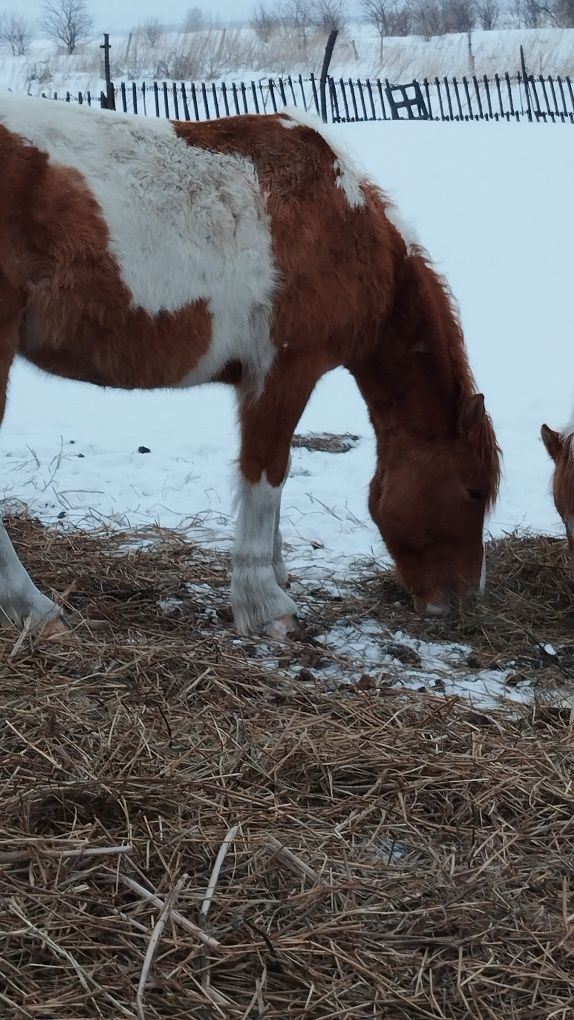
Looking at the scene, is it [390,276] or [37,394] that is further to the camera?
[37,394]

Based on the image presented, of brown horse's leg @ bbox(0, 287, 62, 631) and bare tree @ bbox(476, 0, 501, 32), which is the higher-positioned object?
bare tree @ bbox(476, 0, 501, 32)

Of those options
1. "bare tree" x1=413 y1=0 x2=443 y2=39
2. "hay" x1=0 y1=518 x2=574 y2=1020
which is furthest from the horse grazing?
"bare tree" x1=413 y1=0 x2=443 y2=39

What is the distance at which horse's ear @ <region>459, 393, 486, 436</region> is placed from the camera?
4335mm

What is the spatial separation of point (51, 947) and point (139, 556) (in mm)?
3009

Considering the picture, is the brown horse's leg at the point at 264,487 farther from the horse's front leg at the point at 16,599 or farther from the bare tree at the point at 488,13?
the bare tree at the point at 488,13

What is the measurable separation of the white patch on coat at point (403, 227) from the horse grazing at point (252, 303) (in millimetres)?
12

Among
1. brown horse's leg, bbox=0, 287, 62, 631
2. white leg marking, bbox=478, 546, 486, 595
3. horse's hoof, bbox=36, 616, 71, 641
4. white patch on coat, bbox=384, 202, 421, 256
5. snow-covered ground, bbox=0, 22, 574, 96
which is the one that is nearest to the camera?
horse's hoof, bbox=36, 616, 71, 641

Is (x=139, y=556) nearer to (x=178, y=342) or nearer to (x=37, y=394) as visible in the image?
(x=178, y=342)

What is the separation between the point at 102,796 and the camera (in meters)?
2.63

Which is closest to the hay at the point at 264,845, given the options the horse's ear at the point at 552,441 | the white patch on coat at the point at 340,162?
the horse's ear at the point at 552,441

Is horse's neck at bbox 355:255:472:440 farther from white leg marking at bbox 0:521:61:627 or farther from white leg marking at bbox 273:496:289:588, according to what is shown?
white leg marking at bbox 0:521:61:627

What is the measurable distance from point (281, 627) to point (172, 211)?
1.70 meters

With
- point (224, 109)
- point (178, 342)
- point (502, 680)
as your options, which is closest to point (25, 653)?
point (178, 342)

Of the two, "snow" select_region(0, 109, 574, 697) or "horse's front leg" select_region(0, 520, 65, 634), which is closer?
"horse's front leg" select_region(0, 520, 65, 634)
